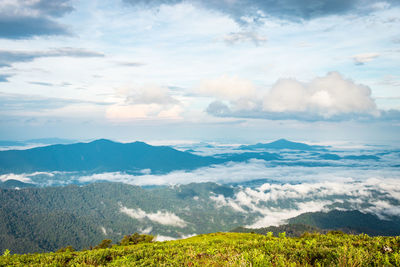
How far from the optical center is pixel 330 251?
424 inches

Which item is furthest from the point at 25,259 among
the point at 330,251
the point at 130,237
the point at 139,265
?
the point at 130,237

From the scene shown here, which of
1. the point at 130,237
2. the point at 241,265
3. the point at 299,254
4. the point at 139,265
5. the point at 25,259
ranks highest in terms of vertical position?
the point at 241,265

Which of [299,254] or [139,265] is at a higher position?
[299,254]

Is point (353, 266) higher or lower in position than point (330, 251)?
higher

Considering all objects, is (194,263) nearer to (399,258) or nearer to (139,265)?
(139,265)

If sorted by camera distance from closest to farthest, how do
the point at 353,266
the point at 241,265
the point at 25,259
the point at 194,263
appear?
the point at 353,266 < the point at 241,265 < the point at 194,263 < the point at 25,259

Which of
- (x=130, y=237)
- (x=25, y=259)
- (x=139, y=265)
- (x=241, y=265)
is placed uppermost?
(x=241, y=265)

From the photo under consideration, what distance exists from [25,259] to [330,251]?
745 inches

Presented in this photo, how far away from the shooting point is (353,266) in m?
8.00

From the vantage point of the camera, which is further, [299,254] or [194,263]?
[299,254]

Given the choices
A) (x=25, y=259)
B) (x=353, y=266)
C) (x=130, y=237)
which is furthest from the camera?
(x=130, y=237)

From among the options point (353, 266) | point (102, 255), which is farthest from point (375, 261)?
point (102, 255)

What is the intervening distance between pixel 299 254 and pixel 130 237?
51.8 metres

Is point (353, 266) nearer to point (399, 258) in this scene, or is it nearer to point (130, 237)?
point (399, 258)
